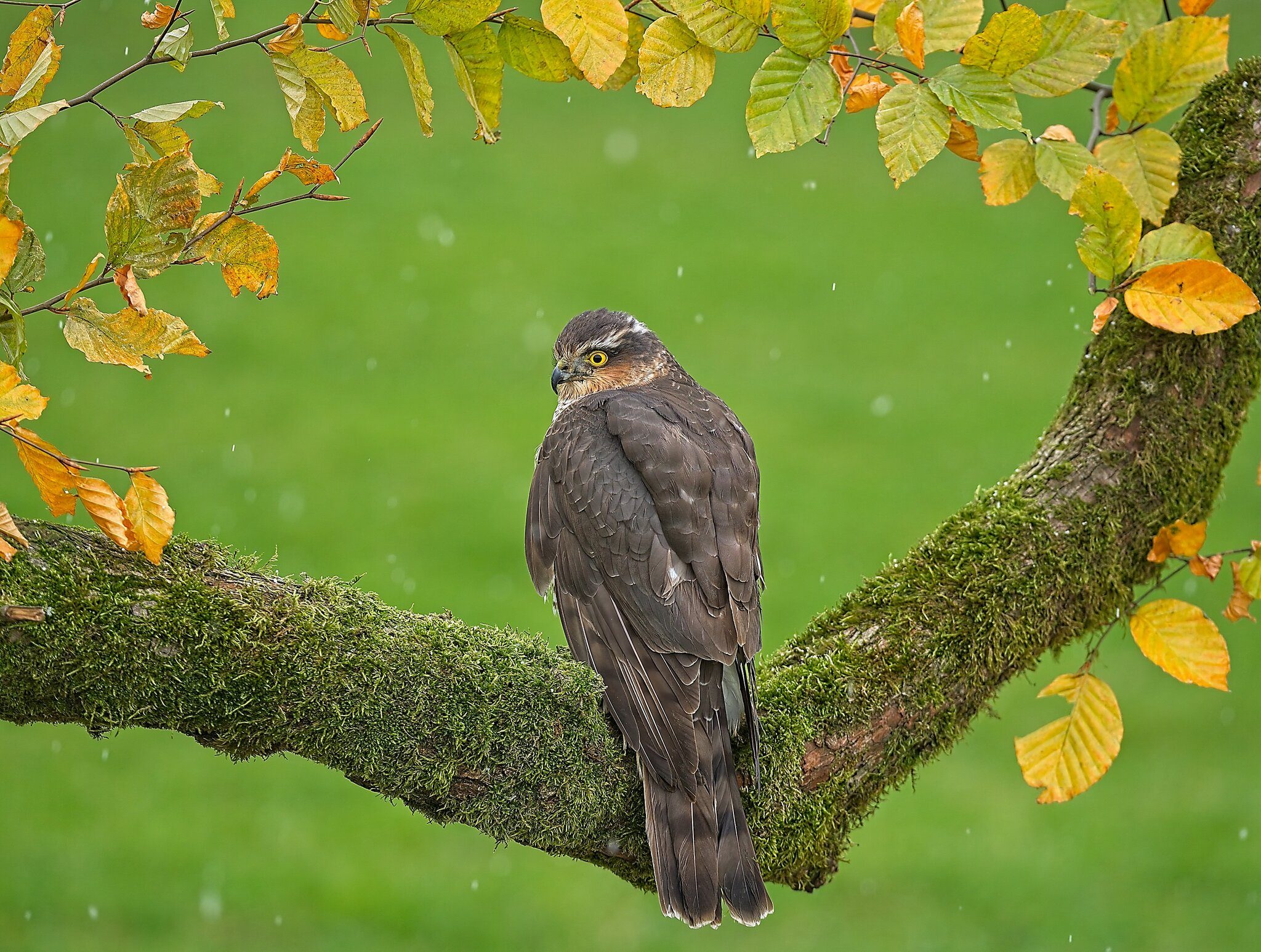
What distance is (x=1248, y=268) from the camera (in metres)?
3.15

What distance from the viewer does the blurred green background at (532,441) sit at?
7.02 metres

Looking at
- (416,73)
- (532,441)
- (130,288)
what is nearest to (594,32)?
(416,73)

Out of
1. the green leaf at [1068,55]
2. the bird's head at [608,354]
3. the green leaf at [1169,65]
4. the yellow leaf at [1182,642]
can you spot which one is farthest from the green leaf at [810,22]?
the bird's head at [608,354]

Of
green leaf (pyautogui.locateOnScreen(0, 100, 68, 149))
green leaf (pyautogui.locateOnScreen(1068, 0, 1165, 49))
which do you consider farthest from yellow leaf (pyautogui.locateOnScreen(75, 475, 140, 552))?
green leaf (pyautogui.locateOnScreen(1068, 0, 1165, 49))

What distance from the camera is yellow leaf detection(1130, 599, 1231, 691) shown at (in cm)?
282

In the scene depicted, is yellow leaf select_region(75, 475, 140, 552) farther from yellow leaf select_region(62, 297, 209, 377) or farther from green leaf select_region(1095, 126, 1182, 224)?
green leaf select_region(1095, 126, 1182, 224)

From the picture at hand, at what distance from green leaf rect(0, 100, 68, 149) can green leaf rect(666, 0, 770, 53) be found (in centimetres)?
100

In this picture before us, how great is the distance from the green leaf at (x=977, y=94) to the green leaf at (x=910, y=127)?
0.03 m

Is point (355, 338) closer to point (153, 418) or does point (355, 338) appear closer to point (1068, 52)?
point (153, 418)

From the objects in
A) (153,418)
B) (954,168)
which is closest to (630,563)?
(153,418)

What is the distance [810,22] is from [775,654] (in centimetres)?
180

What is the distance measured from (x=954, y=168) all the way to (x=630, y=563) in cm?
1358

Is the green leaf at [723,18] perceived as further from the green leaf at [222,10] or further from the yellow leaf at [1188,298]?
the yellow leaf at [1188,298]

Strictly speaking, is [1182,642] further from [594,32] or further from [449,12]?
[449,12]
